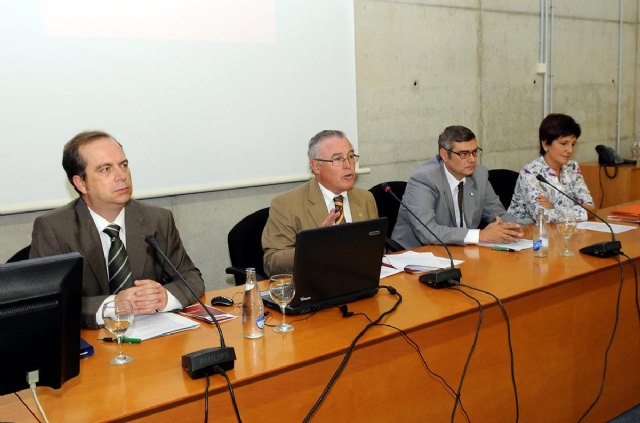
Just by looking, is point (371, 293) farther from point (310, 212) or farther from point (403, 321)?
point (310, 212)

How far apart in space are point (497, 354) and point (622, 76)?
5099mm

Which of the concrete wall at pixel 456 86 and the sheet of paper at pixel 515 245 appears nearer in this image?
the sheet of paper at pixel 515 245

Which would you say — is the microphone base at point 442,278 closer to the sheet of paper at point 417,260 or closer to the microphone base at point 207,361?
the sheet of paper at point 417,260

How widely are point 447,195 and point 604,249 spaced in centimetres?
93

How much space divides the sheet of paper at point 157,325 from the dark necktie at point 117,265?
0.30 m

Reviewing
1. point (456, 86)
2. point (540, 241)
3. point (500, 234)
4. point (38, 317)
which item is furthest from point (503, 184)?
point (38, 317)

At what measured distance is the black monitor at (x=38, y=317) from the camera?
137 cm

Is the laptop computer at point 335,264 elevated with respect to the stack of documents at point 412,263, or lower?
elevated

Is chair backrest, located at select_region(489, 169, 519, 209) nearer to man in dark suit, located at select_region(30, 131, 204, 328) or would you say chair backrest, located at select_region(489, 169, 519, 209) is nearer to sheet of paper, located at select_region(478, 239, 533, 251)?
sheet of paper, located at select_region(478, 239, 533, 251)

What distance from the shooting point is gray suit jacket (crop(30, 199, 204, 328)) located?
240 centimetres

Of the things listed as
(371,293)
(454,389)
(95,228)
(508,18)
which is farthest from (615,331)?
(508,18)

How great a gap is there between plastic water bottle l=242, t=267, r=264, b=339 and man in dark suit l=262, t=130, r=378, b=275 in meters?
0.90

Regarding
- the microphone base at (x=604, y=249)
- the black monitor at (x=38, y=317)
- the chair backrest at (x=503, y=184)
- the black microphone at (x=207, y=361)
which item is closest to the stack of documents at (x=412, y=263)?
the microphone base at (x=604, y=249)

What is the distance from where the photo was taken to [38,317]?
1.40 meters
